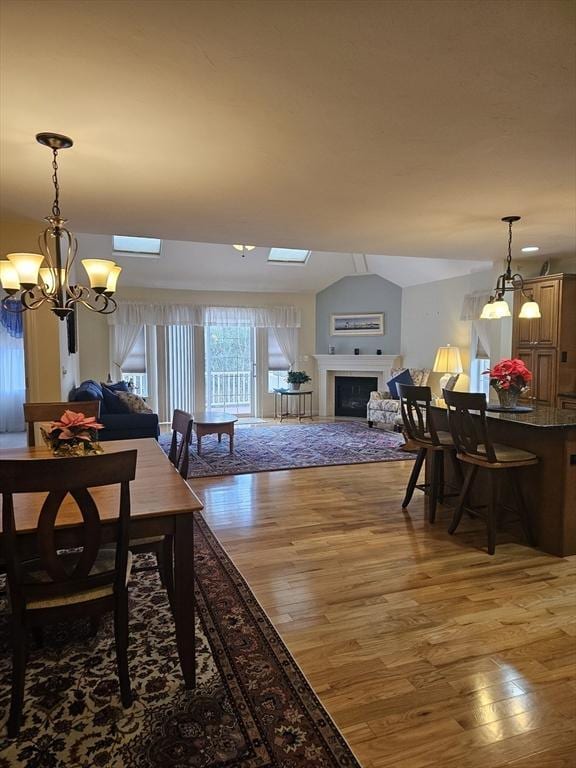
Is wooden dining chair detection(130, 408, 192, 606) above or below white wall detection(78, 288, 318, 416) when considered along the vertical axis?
below

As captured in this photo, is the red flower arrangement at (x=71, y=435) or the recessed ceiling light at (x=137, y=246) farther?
the recessed ceiling light at (x=137, y=246)

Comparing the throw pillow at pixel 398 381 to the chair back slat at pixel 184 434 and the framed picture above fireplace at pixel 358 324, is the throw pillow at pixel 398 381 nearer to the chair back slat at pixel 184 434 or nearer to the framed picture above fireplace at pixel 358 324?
the framed picture above fireplace at pixel 358 324

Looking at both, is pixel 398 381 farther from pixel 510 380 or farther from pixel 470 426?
pixel 470 426

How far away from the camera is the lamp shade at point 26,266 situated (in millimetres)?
2535

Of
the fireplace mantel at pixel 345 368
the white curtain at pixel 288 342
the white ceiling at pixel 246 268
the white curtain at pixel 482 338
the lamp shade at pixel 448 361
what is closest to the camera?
the white curtain at pixel 482 338

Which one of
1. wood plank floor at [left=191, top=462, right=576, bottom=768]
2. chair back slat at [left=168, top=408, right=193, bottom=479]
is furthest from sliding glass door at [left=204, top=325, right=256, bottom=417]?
chair back slat at [left=168, top=408, right=193, bottom=479]

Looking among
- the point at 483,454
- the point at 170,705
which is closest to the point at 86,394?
the point at 170,705

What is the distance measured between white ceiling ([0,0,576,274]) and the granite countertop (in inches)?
63.1

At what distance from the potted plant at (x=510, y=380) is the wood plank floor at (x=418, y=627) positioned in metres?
1.04

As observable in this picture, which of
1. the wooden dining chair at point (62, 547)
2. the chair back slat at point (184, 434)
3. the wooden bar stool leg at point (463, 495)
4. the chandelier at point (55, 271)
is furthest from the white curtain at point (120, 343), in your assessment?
the wooden dining chair at point (62, 547)

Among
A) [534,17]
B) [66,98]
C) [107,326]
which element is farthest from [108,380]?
[534,17]

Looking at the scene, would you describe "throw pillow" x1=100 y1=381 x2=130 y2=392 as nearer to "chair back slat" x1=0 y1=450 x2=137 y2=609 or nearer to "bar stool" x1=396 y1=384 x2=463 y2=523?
"bar stool" x1=396 y1=384 x2=463 y2=523

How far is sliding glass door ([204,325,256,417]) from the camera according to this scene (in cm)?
912

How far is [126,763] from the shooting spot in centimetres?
157
